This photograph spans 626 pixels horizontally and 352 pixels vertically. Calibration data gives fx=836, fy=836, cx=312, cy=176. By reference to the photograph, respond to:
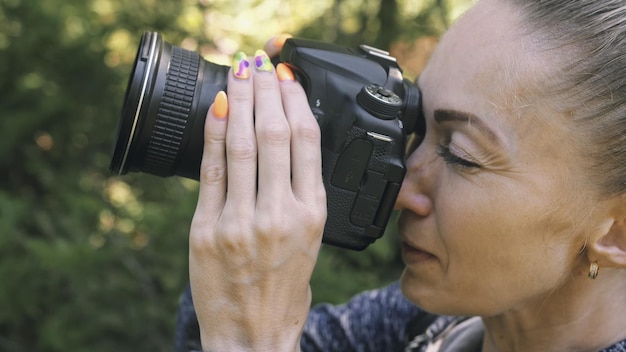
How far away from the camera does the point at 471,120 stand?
1.22m

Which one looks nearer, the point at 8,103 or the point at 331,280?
the point at 331,280

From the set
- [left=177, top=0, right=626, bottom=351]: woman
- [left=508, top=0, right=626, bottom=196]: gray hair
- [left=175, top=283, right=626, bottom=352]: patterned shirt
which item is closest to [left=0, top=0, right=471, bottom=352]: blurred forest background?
[left=175, top=283, right=626, bottom=352]: patterned shirt

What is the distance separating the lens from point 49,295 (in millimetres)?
2180

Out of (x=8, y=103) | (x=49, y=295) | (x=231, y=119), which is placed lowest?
(x=49, y=295)

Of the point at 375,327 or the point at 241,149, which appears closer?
the point at 241,149

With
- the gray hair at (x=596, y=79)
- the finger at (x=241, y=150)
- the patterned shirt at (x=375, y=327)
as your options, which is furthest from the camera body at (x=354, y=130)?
the patterned shirt at (x=375, y=327)

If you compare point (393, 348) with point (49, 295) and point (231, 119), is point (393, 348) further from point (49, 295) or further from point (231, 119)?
point (49, 295)

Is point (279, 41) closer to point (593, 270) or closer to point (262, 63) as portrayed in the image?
point (262, 63)

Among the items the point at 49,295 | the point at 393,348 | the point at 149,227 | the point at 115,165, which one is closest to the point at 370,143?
the point at 115,165

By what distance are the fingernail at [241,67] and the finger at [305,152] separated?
0.26ft

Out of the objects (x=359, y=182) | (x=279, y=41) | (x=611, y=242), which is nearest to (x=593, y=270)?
(x=611, y=242)

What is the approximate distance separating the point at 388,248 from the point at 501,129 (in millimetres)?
1084

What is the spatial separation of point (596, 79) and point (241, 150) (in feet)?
1.65

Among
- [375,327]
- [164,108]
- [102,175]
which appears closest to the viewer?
[164,108]
